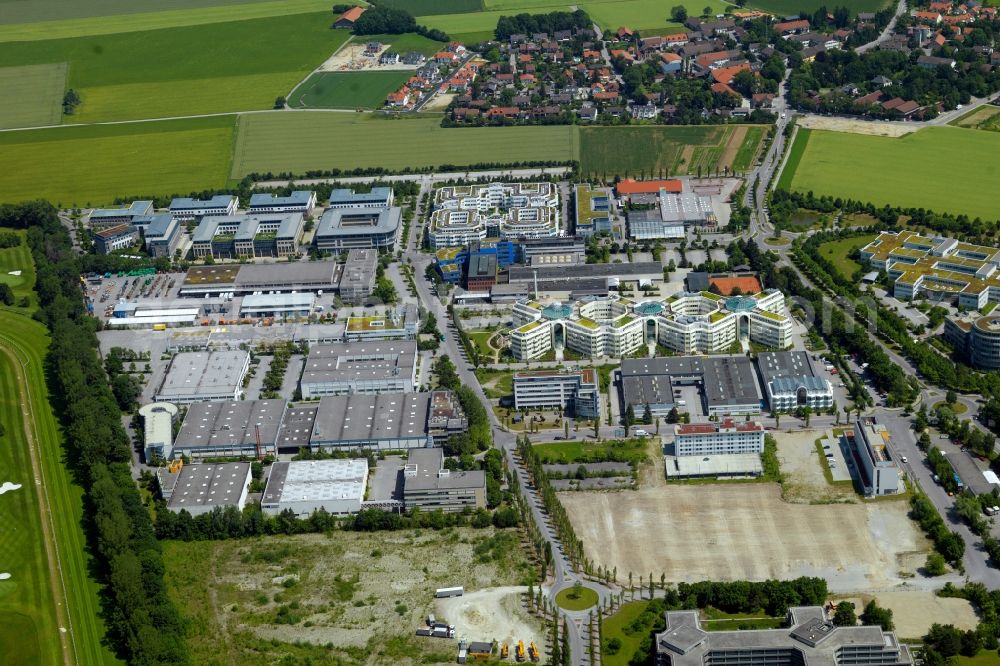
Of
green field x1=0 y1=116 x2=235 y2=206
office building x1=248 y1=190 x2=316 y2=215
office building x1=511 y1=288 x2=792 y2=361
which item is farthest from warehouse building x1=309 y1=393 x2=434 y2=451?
green field x1=0 y1=116 x2=235 y2=206

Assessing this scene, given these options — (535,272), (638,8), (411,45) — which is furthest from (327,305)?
(638,8)

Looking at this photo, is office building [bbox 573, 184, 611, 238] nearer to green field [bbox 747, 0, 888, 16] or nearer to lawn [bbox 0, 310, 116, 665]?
lawn [bbox 0, 310, 116, 665]

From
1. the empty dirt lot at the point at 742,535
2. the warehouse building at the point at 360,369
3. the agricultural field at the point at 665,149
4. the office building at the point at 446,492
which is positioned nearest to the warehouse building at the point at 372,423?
the warehouse building at the point at 360,369

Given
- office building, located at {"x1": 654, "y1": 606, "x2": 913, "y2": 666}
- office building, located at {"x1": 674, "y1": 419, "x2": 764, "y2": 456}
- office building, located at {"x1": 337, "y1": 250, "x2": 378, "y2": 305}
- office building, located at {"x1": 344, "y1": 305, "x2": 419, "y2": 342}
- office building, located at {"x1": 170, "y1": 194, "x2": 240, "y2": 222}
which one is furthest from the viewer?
office building, located at {"x1": 170, "y1": 194, "x2": 240, "y2": 222}

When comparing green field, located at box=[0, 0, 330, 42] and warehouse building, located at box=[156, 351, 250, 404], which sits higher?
green field, located at box=[0, 0, 330, 42]

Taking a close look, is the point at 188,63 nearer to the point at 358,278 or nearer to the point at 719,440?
the point at 358,278

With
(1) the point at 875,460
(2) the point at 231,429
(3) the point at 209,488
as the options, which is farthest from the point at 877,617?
(2) the point at 231,429

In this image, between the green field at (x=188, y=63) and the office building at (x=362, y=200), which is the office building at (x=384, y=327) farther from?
the green field at (x=188, y=63)

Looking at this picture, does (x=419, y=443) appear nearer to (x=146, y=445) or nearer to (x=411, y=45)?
(x=146, y=445)
